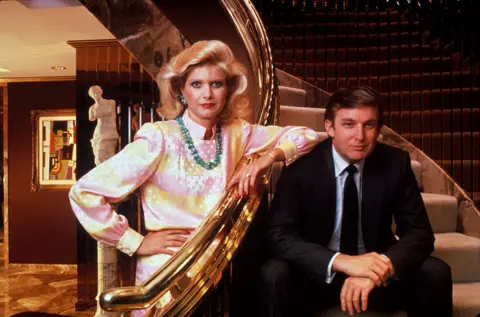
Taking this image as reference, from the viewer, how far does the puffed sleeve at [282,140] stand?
183 cm

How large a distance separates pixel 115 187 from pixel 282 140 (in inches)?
27.4

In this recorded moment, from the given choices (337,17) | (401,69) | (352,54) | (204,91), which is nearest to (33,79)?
(337,17)

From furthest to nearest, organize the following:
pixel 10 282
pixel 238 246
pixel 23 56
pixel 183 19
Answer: pixel 10 282, pixel 23 56, pixel 183 19, pixel 238 246

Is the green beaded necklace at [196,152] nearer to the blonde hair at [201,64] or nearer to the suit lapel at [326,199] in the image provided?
the blonde hair at [201,64]

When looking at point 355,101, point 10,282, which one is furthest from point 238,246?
point 10,282

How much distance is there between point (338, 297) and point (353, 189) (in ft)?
1.32

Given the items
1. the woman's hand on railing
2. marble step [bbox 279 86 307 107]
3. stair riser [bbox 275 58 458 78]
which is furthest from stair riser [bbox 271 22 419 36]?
the woman's hand on railing

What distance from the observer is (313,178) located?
5.75ft

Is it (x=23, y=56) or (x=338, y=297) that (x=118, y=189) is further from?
(x=23, y=56)

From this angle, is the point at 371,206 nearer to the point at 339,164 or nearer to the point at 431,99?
the point at 339,164

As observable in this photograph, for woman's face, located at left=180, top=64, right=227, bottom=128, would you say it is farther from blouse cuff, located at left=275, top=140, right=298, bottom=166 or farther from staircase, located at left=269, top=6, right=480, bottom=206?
staircase, located at left=269, top=6, right=480, bottom=206

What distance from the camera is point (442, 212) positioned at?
2.67 meters

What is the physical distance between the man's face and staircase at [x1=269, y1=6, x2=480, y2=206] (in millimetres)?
1718

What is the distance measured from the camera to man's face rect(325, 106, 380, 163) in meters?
1.74
